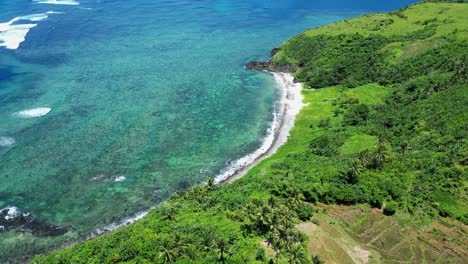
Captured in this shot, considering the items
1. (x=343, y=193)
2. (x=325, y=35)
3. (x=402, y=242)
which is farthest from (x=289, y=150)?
(x=325, y=35)

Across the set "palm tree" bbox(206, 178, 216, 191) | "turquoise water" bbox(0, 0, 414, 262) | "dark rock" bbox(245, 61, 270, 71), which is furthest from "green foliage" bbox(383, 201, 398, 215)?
"dark rock" bbox(245, 61, 270, 71)

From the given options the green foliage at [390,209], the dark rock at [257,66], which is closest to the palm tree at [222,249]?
the green foliage at [390,209]

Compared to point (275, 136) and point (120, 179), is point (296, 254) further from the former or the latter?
point (275, 136)

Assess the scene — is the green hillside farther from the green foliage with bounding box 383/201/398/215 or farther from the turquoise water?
the turquoise water

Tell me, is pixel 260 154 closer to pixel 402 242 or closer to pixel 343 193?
pixel 343 193

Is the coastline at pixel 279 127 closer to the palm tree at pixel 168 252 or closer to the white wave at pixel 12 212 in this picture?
the palm tree at pixel 168 252

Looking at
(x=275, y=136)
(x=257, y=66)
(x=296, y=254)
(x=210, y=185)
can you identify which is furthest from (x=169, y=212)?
(x=257, y=66)
